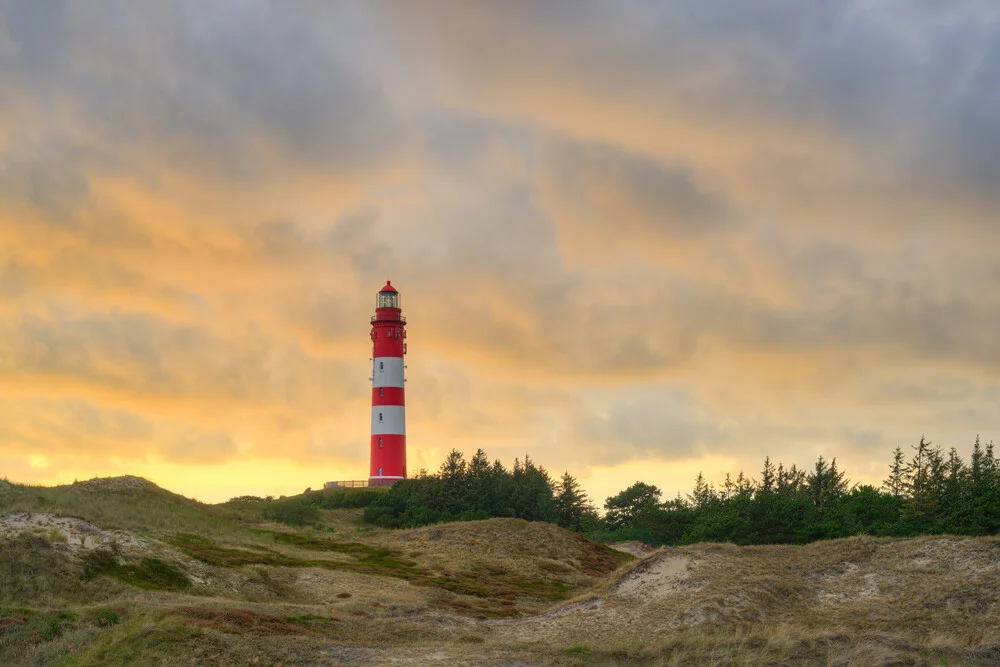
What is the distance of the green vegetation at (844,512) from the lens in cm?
7175

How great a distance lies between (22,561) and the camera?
45.0m

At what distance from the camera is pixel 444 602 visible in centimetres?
5284

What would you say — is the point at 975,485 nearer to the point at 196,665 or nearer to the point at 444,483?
the point at 444,483

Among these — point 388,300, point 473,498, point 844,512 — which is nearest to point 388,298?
point 388,300

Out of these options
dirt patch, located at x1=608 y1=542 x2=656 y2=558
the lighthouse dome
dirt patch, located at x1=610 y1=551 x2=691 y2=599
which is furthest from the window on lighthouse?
dirt patch, located at x1=610 y1=551 x2=691 y2=599

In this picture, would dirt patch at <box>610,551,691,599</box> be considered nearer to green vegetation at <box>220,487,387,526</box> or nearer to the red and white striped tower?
green vegetation at <box>220,487,387,526</box>

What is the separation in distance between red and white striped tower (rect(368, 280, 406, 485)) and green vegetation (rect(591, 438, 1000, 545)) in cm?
2626

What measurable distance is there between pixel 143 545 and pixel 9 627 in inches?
646

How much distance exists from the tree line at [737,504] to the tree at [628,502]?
139 millimetres

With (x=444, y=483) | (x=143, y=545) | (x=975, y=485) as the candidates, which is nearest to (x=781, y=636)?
(x=143, y=545)

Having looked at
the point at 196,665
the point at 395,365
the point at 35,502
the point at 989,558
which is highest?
the point at 395,365

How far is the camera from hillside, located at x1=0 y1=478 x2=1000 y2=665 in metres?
35.0

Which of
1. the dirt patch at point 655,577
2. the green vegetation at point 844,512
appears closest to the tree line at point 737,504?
the green vegetation at point 844,512

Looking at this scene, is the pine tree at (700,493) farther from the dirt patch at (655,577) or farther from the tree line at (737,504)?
the dirt patch at (655,577)
